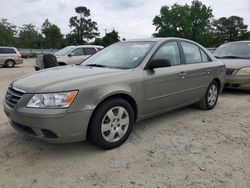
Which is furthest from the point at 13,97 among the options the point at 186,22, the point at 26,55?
the point at 186,22

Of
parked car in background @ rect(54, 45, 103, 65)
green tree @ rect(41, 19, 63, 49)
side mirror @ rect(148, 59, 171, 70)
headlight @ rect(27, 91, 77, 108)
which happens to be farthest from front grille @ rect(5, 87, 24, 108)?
green tree @ rect(41, 19, 63, 49)

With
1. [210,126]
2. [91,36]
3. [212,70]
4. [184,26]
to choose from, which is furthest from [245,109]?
[91,36]

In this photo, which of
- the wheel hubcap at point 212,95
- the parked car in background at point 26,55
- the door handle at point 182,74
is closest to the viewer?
the door handle at point 182,74

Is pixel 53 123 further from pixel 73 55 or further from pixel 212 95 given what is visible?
pixel 73 55

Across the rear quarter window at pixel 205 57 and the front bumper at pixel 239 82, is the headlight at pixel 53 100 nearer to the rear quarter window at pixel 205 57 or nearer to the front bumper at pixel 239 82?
the rear quarter window at pixel 205 57

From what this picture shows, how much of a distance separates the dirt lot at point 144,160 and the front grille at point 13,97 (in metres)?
0.64

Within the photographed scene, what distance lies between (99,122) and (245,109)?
12.4 feet

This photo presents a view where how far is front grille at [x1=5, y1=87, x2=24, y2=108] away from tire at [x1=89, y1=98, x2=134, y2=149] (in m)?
0.96

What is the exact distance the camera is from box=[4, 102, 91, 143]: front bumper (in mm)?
3078

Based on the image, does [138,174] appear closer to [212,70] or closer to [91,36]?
[212,70]

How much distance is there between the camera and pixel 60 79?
11.3ft

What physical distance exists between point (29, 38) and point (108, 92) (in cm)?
7381

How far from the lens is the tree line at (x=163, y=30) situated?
61.2 meters

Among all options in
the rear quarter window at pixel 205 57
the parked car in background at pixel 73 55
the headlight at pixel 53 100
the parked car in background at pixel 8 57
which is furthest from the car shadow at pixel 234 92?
the parked car in background at pixel 8 57
